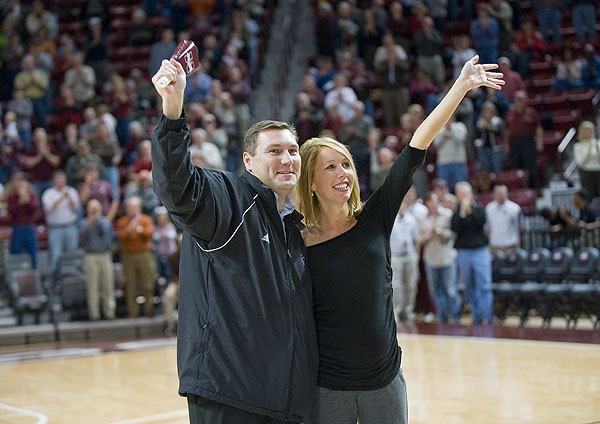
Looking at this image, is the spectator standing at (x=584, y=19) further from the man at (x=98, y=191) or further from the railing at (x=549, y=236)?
the man at (x=98, y=191)

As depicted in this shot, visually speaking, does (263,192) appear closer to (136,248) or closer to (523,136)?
(136,248)

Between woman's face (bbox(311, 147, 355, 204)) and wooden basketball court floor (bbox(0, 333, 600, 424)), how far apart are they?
9.13 ft

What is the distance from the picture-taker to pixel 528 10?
59.7ft

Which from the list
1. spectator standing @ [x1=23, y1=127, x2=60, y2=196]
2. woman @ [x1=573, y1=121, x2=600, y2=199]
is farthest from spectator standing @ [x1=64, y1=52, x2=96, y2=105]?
woman @ [x1=573, y1=121, x2=600, y2=199]

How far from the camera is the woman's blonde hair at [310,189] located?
10.9ft

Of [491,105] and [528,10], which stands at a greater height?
[528,10]

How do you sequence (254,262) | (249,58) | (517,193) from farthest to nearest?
(249,58), (517,193), (254,262)

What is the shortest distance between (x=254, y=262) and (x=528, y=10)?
16632mm

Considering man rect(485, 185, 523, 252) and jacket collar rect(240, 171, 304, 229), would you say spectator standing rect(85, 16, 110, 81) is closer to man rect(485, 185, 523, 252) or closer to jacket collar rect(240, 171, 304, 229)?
man rect(485, 185, 523, 252)

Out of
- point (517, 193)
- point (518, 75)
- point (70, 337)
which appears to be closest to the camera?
point (70, 337)

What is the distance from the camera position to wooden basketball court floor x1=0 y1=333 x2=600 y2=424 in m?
5.97

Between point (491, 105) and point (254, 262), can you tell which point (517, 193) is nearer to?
point (491, 105)

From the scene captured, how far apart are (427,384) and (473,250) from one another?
4.48 metres

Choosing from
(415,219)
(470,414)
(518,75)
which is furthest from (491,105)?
(470,414)
